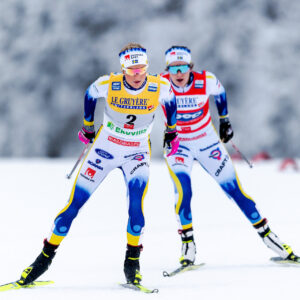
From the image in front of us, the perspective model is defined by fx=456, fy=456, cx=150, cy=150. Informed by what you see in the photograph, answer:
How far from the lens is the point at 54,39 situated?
23609 millimetres

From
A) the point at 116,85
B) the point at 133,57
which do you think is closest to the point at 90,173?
the point at 116,85

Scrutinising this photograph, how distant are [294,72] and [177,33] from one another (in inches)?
232

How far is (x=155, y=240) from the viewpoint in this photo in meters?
6.12

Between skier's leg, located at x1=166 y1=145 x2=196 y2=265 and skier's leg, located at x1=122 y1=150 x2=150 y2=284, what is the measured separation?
864 millimetres

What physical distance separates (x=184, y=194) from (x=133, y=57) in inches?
62.2

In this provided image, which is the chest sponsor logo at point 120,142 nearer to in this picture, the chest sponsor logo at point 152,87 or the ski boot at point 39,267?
the chest sponsor logo at point 152,87

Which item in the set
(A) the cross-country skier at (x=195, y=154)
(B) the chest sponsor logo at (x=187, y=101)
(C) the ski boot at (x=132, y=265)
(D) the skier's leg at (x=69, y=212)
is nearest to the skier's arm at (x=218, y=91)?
(A) the cross-country skier at (x=195, y=154)

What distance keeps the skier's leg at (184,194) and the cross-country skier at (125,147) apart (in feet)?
2.67

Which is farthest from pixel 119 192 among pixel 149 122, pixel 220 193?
pixel 149 122

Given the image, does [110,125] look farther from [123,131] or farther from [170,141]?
[170,141]

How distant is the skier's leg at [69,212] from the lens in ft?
12.2

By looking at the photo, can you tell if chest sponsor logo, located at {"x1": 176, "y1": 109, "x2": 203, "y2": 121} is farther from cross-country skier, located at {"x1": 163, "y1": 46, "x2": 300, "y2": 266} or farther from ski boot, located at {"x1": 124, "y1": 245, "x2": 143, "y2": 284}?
ski boot, located at {"x1": 124, "y1": 245, "x2": 143, "y2": 284}

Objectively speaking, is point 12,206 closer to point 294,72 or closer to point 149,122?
point 149,122

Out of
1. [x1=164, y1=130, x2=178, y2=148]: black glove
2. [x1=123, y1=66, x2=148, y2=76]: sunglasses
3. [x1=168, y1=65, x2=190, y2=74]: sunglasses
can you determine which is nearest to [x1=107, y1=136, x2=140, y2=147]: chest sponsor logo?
[x1=164, y1=130, x2=178, y2=148]: black glove
